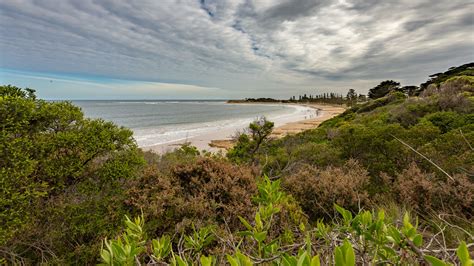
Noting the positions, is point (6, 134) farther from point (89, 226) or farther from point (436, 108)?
point (436, 108)

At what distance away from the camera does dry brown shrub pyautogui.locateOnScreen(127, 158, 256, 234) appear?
11.9ft

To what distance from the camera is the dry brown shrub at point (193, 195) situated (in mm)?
3637

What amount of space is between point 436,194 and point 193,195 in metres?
4.13

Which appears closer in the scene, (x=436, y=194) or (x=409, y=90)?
(x=436, y=194)

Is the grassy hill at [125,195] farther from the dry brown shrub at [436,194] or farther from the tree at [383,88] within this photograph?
the tree at [383,88]

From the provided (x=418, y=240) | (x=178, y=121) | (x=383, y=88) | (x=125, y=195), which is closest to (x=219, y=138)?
(x=178, y=121)

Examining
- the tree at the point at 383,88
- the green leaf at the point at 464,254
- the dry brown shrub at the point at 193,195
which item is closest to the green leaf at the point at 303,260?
the green leaf at the point at 464,254

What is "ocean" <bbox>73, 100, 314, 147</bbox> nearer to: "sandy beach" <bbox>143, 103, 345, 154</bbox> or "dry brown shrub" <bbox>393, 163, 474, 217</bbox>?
"sandy beach" <bbox>143, 103, 345, 154</bbox>

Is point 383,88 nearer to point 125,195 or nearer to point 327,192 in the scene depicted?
point 327,192

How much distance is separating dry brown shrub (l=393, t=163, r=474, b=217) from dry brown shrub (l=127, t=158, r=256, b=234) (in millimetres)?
2720

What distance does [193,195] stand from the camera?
414 centimetres

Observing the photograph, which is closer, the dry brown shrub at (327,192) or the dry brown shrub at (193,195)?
the dry brown shrub at (193,195)

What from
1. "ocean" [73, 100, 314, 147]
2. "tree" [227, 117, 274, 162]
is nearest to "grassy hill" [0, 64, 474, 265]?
"tree" [227, 117, 274, 162]

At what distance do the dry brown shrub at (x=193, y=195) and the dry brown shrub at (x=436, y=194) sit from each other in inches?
107
